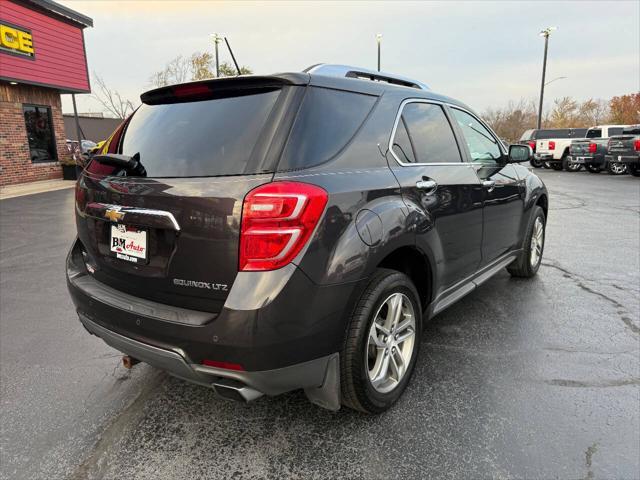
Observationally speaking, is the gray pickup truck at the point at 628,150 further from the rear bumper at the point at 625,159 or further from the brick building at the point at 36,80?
the brick building at the point at 36,80

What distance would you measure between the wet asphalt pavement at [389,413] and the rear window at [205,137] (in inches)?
54.1

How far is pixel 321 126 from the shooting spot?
86.9 inches

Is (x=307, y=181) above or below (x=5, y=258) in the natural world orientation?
above

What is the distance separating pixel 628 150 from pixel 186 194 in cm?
1835

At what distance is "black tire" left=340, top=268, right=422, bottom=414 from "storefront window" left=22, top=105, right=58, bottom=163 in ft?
54.4

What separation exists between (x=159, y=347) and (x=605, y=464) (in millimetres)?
2149

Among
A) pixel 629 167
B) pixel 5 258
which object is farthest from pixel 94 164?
pixel 629 167

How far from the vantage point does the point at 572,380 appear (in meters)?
2.90

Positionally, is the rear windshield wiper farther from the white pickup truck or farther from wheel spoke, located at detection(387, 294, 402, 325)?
the white pickup truck

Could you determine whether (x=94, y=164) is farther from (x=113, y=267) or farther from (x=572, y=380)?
(x=572, y=380)

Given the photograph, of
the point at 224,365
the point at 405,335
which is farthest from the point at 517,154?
the point at 224,365

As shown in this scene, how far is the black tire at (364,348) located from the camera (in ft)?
7.30

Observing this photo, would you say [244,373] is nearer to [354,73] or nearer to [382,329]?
[382,329]

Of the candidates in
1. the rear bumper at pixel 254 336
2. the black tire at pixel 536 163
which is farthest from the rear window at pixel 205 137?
the black tire at pixel 536 163
